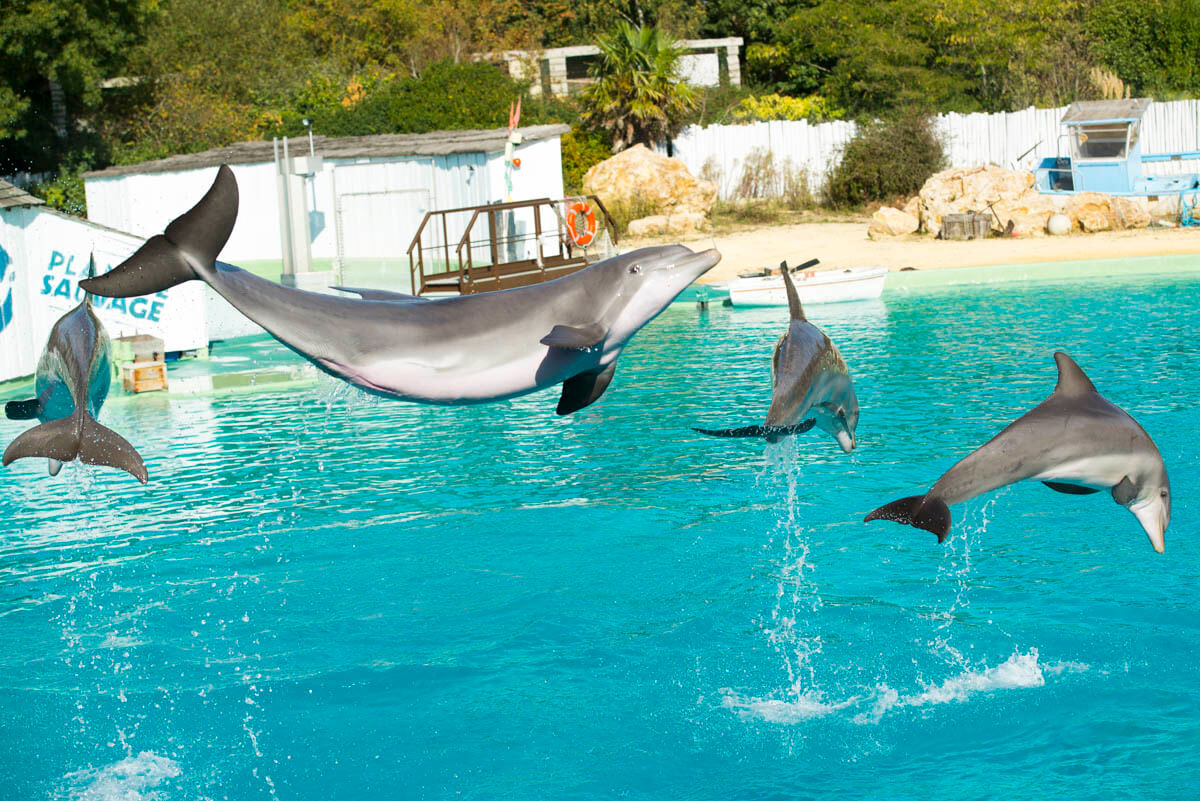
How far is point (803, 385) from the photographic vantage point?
228 inches

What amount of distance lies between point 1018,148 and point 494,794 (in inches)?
1243

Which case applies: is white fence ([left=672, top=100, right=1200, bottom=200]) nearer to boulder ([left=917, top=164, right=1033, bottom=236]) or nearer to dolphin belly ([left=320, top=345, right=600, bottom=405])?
boulder ([left=917, top=164, right=1033, bottom=236])

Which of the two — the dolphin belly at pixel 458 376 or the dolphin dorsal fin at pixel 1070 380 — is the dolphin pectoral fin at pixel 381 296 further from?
the dolphin dorsal fin at pixel 1070 380

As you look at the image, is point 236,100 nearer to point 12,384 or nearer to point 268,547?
point 12,384

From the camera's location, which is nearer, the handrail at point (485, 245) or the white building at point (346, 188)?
the handrail at point (485, 245)

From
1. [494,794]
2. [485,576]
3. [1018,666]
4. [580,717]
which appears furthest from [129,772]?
[1018,666]

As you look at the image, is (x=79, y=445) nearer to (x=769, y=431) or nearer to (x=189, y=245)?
(x=189, y=245)

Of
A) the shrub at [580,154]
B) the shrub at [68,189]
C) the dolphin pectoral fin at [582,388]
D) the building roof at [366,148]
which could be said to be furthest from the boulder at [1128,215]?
the dolphin pectoral fin at [582,388]

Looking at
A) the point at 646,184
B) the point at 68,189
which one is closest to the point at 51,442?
the point at 646,184

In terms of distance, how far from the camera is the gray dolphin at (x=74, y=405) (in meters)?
5.62

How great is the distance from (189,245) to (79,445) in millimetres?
1765

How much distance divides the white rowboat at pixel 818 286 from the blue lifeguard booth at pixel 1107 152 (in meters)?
11.0

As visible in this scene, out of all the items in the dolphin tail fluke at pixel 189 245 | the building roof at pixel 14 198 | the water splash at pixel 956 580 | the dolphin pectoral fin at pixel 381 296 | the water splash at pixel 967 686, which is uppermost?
the building roof at pixel 14 198

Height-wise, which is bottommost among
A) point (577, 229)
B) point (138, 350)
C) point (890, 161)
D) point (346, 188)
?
point (138, 350)
